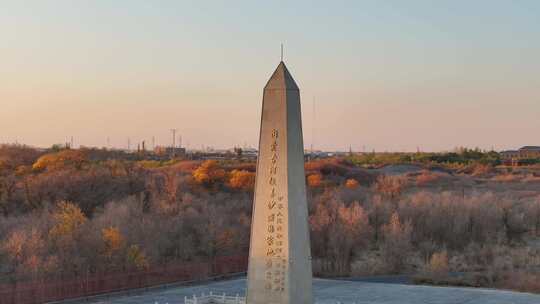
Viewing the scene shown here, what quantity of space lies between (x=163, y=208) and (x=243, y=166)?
39560 mm

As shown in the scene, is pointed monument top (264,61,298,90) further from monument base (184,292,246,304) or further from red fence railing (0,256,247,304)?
red fence railing (0,256,247,304)

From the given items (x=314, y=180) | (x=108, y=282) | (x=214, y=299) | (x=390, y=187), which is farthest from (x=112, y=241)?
(x=314, y=180)

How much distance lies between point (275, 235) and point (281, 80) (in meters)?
3.27

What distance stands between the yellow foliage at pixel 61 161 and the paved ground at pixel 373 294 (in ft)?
153

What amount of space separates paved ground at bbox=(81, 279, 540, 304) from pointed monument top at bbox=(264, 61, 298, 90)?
1505 centimetres

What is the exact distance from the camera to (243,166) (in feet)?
310

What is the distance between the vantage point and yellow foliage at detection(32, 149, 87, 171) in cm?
7792

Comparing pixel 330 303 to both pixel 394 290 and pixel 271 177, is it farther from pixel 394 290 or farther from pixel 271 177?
pixel 271 177

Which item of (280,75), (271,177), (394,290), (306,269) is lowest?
(394,290)

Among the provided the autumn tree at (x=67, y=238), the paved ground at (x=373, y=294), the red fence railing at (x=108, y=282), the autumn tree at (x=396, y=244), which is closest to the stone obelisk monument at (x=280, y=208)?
the paved ground at (x=373, y=294)

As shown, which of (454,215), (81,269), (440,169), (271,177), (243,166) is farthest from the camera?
(440,169)

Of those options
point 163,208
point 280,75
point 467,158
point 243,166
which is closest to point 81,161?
point 243,166

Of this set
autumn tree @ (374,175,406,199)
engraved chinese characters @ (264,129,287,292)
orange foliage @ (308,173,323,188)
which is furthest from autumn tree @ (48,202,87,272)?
orange foliage @ (308,173,323,188)

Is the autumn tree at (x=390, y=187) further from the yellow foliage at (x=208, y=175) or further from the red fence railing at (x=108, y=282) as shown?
the red fence railing at (x=108, y=282)
